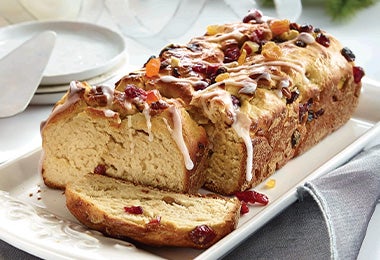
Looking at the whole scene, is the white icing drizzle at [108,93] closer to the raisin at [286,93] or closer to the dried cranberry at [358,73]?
the raisin at [286,93]

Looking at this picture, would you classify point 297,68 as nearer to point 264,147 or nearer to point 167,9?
point 264,147

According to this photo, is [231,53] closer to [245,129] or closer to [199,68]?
[199,68]

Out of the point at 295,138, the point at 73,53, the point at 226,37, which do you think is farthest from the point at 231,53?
the point at 73,53

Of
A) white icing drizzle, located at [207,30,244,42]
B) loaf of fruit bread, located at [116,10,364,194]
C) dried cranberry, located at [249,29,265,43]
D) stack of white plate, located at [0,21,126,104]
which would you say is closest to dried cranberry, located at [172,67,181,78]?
loaf of fruit bread, located at [116,10,364,194]

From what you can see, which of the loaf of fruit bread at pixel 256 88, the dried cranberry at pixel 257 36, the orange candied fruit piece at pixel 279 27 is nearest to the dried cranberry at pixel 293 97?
the loaf of fruit bread at pixel 256 88

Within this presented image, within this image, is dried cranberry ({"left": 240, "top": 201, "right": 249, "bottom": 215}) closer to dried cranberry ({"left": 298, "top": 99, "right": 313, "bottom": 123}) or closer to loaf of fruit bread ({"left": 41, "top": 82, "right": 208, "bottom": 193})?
loaf of fruit bread ({"left": 41, "top": 82, "right": 208, "bottom": 193})
